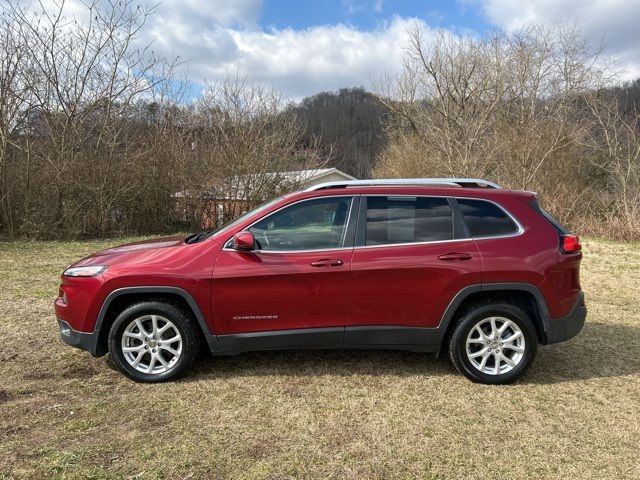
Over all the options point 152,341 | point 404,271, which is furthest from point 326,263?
point 152,341

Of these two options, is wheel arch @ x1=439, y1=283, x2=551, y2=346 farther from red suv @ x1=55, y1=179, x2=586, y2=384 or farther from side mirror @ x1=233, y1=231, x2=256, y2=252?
side mirror @ x1=233, y1=231, x2=256, y2=252

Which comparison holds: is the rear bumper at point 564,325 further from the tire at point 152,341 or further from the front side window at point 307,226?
the tire at point 152,341

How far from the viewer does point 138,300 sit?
13.2 feet

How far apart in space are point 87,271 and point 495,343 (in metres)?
3.50

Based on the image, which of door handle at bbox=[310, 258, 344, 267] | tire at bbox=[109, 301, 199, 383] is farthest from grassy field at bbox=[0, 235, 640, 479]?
door handle at bbox=[310, 258, 344, 267]

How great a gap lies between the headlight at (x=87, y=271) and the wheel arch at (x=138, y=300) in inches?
9.2

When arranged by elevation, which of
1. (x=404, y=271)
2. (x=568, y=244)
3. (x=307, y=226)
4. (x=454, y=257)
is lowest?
(x=404, y=271)

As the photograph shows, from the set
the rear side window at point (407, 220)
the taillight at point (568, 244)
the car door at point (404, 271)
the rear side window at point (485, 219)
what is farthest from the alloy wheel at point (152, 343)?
the taillight at point (568, 244)

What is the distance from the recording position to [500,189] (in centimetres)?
425

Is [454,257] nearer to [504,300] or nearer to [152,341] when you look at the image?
[504,300]

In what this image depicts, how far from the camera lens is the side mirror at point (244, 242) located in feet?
12.6

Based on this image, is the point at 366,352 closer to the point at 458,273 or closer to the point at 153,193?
the point at 458,273

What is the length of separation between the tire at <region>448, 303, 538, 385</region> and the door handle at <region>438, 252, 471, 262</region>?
454 millimetres

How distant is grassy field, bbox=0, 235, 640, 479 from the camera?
2.92 meters
